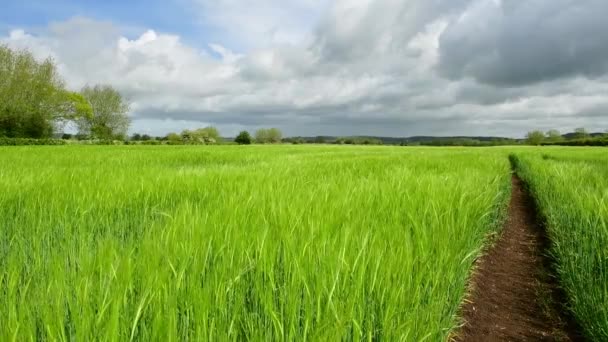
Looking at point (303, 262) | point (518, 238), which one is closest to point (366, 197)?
point (303, 262)

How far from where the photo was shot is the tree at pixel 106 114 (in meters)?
50.2

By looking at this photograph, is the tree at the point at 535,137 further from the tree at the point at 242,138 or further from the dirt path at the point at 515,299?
the dirt path at the point at 515,299

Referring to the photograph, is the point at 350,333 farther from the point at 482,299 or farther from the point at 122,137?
the point at 122,137

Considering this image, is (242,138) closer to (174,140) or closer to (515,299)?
(174,140)

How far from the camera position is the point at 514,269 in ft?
12.0

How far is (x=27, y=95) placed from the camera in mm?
33062

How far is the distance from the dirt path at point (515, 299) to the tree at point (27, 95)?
3889 centimetres

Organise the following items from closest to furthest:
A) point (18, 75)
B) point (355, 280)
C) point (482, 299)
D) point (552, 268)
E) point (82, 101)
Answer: point (355, 280), point (482, 299), point (552, 268), point (18, 75), point (82, 101)

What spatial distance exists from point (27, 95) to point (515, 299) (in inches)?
1622

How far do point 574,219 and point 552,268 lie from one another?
58 cm

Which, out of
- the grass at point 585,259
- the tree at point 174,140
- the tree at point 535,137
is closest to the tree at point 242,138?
the tree at point 174,140

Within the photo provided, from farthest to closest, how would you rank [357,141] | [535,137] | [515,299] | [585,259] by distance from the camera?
1. [535,137]
2. [357,141]
3. [515,299]
4. [585,259]

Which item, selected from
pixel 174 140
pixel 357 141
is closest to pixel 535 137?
pixel 357 141

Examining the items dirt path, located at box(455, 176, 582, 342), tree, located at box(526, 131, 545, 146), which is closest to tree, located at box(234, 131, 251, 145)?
dirt path, located at box(455, 176, 582, 342)
